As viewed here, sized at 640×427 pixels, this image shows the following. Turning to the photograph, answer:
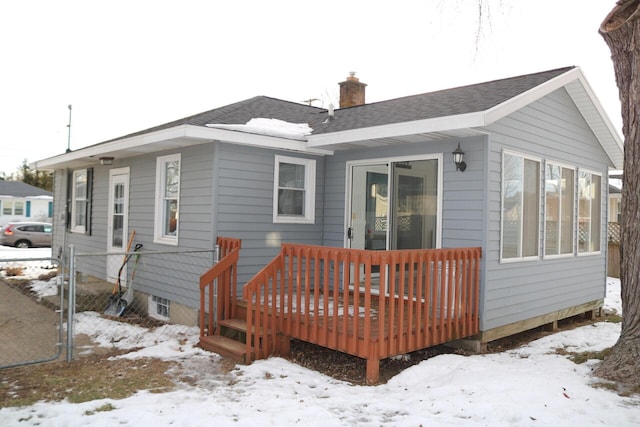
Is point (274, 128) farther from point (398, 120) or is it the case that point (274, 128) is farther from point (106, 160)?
point (106, 160)

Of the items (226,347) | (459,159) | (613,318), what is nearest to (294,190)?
(459,159)

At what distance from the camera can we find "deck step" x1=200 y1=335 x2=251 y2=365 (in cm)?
525

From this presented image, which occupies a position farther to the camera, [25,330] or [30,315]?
[30,315]

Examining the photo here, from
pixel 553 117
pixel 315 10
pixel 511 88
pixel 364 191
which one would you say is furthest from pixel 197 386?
pixel 315 10

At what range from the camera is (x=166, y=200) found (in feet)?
26.0

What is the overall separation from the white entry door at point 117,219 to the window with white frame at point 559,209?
7.23 metres

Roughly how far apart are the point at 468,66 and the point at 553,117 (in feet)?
4.99

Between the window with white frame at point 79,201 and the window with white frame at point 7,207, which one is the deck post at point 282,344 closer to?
the window with white frame at point 79,201

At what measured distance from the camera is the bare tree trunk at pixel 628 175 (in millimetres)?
4574

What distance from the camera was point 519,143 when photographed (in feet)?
20.9

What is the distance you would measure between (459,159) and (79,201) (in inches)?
357

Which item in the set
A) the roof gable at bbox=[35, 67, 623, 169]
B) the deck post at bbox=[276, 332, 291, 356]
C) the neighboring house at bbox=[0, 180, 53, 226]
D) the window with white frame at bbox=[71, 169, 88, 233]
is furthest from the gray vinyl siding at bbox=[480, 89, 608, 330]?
the neighboring house at bbox=[0, 180, 53, 226]

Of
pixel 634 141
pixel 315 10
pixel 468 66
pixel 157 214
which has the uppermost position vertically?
pixel 315 10

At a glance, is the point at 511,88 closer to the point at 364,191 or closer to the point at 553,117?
the point at 553,117
